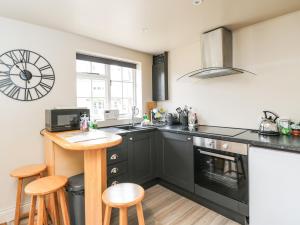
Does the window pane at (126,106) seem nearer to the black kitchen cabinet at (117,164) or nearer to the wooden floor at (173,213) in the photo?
the black kitchen cabinet at (117,164)

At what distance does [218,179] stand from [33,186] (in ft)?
6.08

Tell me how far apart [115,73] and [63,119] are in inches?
55.2

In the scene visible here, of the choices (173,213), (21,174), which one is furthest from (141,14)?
(173,213)

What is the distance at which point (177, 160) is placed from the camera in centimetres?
236

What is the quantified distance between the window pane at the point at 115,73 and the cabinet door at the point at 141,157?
1.21 meters

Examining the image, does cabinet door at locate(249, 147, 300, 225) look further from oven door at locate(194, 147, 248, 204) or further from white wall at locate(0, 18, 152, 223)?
white wall at locate(0, 18, 152, 223)

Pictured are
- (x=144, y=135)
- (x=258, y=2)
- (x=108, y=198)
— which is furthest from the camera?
(x=144, y=135)

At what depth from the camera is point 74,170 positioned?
1791mm

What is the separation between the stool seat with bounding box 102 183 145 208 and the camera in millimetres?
1142

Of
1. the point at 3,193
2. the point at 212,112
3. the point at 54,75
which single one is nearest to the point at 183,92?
the point at 212,112

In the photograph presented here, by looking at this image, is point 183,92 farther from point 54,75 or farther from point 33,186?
point 33,186

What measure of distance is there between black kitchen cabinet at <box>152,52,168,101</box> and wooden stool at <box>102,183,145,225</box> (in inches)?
84.3

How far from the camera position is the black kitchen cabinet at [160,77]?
323 cm

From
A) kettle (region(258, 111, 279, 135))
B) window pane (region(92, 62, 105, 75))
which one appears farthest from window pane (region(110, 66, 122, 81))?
kettle (region(258, 111, 279, 135))
